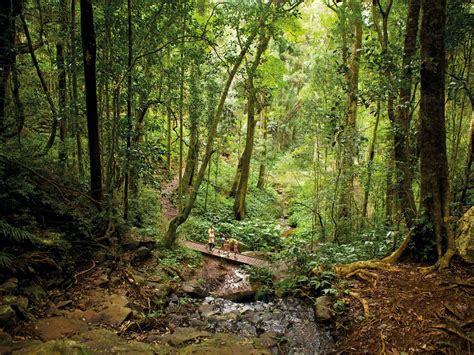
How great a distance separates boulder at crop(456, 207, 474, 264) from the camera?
5785 mm

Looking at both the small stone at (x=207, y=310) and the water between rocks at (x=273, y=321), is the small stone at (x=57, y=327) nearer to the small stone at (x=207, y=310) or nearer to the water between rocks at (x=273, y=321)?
the water between rocks at (x=273, y=321)

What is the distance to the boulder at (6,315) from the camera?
13.8 ft

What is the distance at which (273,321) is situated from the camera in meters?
6.83

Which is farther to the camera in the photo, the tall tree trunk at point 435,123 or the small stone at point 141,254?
the small stone at point 141,254

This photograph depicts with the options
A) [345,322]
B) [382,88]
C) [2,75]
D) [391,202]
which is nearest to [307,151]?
[391,202]

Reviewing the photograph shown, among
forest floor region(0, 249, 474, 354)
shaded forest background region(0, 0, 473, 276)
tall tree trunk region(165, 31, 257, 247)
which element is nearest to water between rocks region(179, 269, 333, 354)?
forest floor region(0, 249, 474, 354)

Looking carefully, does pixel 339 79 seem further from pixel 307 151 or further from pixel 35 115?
pixel 35 115

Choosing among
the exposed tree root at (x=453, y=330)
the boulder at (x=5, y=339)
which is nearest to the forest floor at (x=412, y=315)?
the exposed tree root at (x=453, y=330)

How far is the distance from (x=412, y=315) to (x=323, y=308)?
5.76 ft

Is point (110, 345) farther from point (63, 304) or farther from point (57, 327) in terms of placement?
point (63, 304)

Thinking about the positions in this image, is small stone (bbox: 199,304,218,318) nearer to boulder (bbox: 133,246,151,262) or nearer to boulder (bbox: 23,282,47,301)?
Answer: boulder (bbox: 133,246,151,262)

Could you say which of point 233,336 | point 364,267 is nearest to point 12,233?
point 233,336

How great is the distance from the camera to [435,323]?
15.5 feet

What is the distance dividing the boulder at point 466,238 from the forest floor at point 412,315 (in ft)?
0.77
